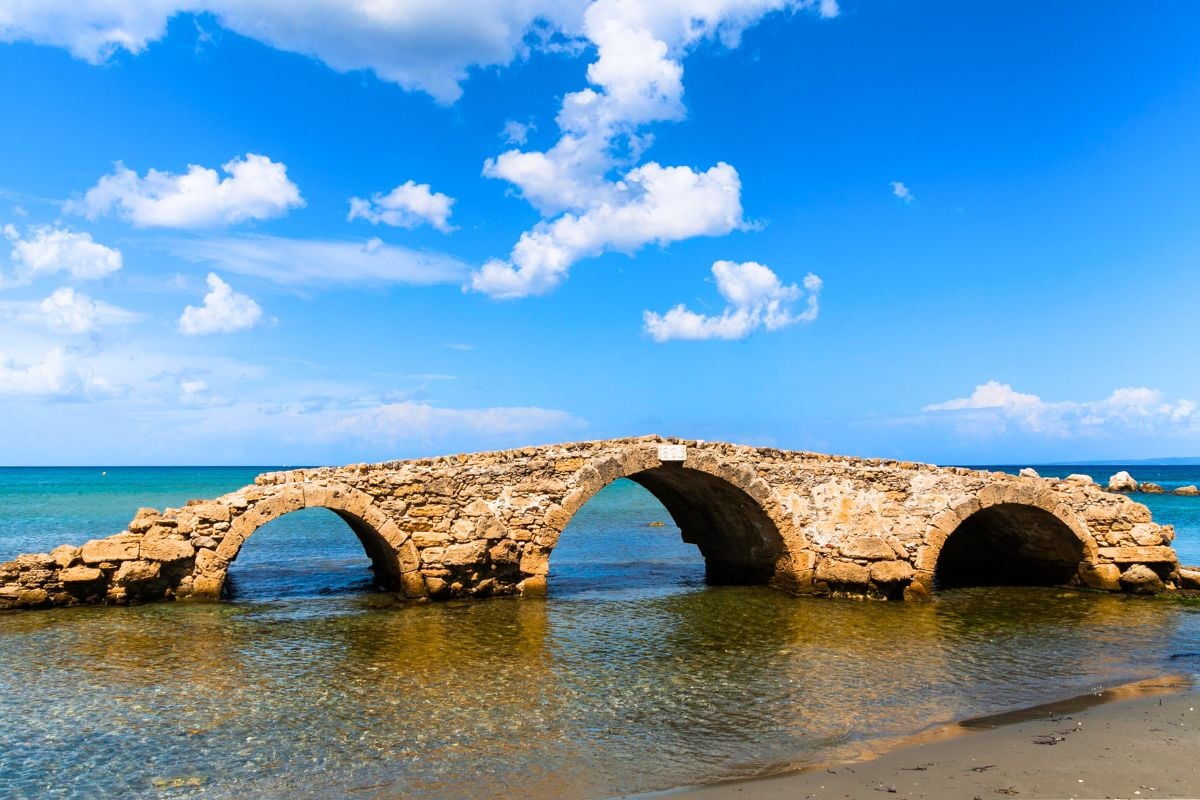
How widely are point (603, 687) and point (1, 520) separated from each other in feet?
122

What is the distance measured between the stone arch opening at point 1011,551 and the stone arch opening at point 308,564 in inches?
511

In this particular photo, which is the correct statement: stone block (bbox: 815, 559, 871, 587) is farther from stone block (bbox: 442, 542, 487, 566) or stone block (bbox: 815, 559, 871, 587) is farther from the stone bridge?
stone block (bbox: 442, 542, 487, 566)

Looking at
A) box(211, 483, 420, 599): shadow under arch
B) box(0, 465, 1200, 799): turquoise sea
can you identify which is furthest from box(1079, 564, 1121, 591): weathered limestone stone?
box(211, 483, 420, 599): shadow under arch

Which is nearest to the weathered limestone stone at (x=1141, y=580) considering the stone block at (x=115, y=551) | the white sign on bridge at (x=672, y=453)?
the white sign on bridge at (x=672, y=453)

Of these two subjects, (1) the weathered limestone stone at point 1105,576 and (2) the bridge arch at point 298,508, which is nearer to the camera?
(2) the bridge arch at point 298,508

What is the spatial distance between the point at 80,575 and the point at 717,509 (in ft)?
41.1

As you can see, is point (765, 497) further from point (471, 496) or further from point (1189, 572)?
point (1189, 572)

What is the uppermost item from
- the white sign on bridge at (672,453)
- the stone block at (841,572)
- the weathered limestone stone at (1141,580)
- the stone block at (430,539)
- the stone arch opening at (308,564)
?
the white sign on bridge at (672,453)

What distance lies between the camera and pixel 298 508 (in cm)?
1399

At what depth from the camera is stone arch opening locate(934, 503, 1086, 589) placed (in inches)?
723

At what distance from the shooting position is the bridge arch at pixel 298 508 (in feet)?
47.3

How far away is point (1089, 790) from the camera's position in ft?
21.9

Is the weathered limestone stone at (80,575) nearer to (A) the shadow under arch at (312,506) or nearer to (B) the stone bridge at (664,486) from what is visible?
(B) the stone bridge at (664,486)

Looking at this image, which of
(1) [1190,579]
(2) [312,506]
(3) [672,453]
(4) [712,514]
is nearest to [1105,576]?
(1) [1190,579]
